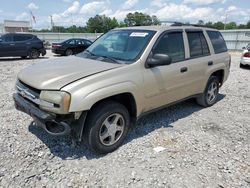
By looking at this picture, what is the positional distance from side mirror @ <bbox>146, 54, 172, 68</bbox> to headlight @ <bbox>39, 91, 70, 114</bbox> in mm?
1407

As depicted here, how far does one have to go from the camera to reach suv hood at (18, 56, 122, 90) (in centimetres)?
285

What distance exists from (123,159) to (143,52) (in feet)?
5.36

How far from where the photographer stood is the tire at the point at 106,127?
119 inches

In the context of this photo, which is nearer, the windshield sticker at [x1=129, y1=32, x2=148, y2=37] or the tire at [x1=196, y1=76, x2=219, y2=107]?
the windshield sticker at [x1=129, y1=32, x2=148, y2=37]

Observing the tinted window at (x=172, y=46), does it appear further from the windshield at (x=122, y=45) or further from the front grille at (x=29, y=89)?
the front grille at (x=29, y=89)

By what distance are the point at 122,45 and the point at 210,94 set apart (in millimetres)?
2690

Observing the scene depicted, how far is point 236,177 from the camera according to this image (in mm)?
2865

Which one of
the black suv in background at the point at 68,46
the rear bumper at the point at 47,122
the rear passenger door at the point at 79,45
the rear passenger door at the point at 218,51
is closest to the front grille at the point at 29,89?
the rear bumper at the point at 47,122

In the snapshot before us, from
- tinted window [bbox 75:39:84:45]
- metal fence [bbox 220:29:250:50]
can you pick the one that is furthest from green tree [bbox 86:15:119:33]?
tinted window [bbox 75:39:84:45]

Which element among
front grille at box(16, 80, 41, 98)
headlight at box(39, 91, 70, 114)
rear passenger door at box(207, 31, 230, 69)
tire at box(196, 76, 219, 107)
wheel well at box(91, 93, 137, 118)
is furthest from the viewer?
tire at box(196, 76, 219, 107)

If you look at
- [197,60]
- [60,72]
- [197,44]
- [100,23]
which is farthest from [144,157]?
[100,23]

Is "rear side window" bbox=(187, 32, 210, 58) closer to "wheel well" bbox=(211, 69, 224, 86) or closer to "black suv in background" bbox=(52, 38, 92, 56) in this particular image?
"wheel well" bbox=(211, 69, 224, 86)

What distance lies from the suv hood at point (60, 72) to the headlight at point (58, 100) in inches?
3.1

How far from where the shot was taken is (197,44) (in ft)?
15.0
